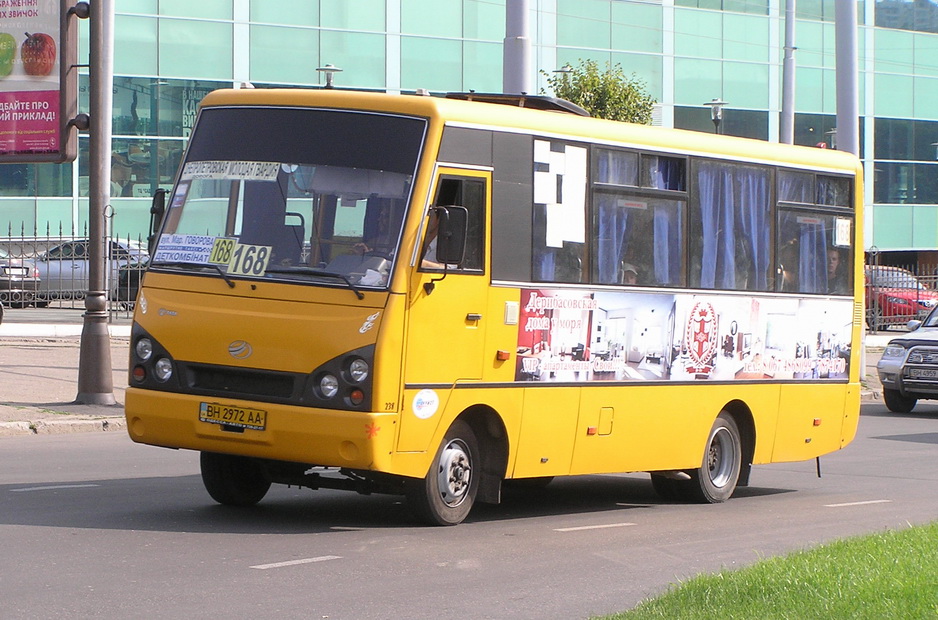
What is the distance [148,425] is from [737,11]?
144 feet

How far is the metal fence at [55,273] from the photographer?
2877 cm

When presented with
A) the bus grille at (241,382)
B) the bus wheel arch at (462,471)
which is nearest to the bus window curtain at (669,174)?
the bus wheel arch at (462,471)

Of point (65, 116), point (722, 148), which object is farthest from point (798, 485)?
point (65, 116)

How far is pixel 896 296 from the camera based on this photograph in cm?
3869

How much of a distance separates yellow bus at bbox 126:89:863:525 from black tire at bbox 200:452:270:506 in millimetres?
17

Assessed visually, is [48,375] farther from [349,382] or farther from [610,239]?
[349,382]

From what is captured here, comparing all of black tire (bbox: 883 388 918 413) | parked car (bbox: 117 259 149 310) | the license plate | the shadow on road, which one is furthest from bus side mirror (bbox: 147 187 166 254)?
parked car (bbox: 117 259 149 310)

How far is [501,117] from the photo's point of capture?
34.3 feet

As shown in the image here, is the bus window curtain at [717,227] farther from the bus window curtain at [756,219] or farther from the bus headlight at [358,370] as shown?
the bus headlight at [358,370]

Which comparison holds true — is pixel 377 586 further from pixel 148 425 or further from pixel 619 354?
pixel 619 354

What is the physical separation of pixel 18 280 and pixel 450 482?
70.1ft

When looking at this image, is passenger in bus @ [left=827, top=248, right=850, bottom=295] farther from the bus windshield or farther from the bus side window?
the bus windshield

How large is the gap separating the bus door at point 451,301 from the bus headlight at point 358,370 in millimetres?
306

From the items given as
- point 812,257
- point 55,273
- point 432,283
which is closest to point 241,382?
point 432,283
